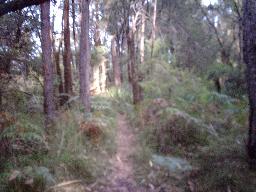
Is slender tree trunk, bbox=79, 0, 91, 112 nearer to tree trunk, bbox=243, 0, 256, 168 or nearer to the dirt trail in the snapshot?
the dirt trail

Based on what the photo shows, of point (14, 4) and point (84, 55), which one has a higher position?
point (84, 55)

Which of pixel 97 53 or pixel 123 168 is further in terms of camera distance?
pixel 97 53

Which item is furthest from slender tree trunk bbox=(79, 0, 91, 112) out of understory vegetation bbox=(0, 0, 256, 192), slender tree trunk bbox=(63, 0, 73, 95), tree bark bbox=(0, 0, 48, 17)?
tree bark bbox=(0, 0, 48, 17)

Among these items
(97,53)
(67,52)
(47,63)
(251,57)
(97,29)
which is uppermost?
(97,29)

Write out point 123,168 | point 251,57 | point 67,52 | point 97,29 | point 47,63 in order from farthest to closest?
point 97,29 → point 67,52 → point 47,63 → point 123,168 → point 251,57

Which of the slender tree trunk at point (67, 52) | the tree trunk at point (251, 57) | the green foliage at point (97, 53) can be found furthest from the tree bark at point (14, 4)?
the green foliage at point (97, 53)

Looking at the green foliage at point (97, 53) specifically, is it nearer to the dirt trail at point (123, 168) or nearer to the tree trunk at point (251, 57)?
the dirt trail at point (123, 168)

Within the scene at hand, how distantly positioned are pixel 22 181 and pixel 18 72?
5.16 metres

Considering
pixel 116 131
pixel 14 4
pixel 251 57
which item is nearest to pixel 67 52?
pixel 116 131

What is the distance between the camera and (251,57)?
6914mm

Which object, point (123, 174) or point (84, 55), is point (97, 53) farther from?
point (123, 174)

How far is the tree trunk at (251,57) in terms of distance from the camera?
688cm

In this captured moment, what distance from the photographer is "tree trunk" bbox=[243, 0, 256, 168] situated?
6879mm

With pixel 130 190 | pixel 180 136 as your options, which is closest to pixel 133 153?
pixel 180 136
